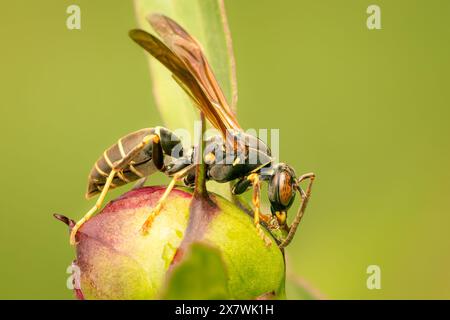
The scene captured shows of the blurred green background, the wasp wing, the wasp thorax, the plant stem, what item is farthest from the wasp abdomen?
the blurred green background

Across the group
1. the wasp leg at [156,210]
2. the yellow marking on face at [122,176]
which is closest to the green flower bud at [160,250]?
the wasp leg at [156,210]

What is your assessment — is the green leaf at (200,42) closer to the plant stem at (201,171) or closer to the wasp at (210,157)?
the wasp at (210,157)

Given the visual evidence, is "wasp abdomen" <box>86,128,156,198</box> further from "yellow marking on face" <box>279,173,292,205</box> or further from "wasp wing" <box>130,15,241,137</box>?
"yellow marking on face" <box>279,173,292,205</box>

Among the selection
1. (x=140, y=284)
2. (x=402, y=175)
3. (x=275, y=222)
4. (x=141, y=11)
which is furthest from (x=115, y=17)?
(x=140, y=284)

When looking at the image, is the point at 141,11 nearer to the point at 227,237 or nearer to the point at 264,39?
the point at 227,237

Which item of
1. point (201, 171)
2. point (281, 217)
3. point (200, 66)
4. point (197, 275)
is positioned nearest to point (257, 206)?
point (281, 217)

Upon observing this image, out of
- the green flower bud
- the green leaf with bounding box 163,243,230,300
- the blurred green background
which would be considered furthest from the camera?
the blurred green background
